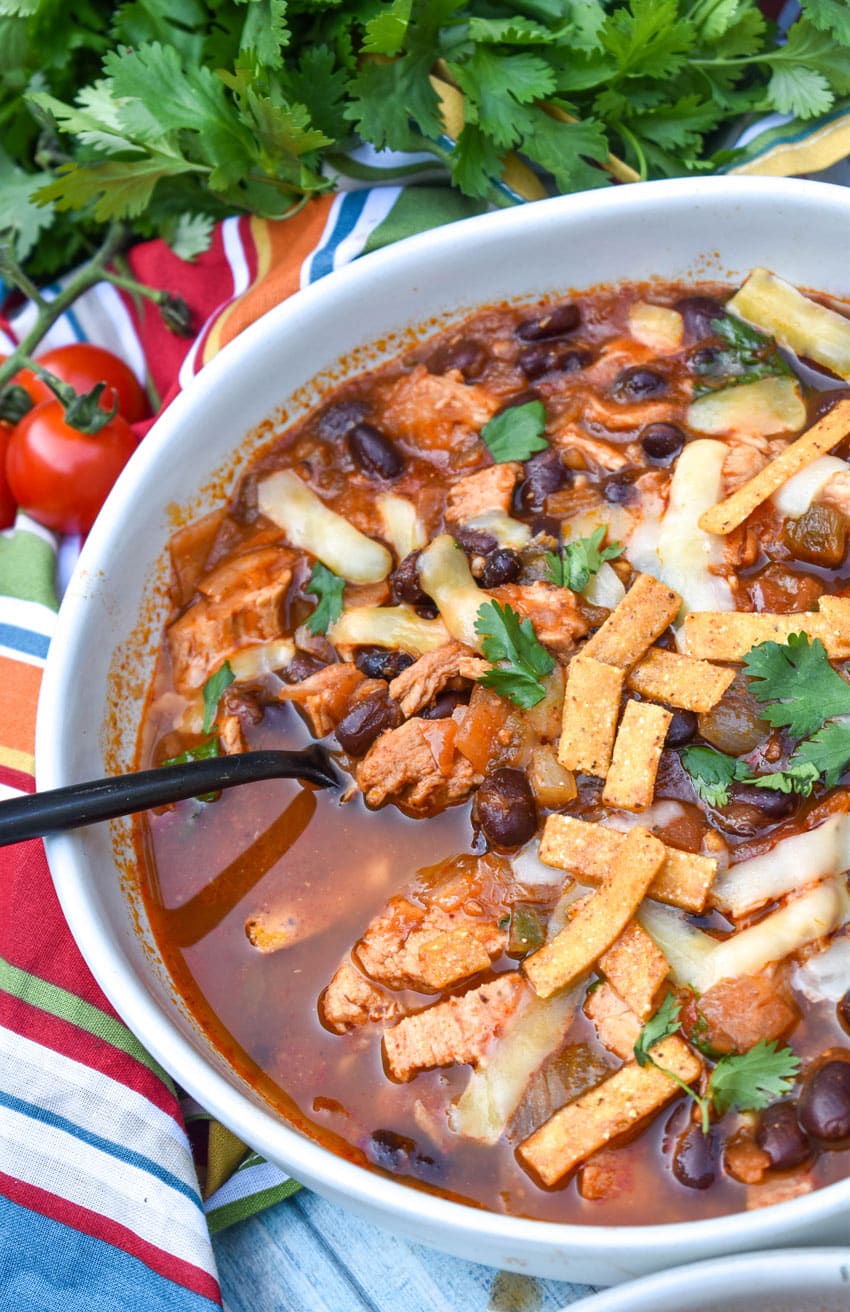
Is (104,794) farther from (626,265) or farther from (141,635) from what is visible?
(626,265)

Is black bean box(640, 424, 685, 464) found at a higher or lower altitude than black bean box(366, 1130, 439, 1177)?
higher

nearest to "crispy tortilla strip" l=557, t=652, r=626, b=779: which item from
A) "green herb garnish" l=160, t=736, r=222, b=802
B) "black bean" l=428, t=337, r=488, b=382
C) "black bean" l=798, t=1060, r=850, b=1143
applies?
"black bean" l=798, t=1060, r=850, b=1143

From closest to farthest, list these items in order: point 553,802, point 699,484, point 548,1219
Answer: point 548,1219 < point 553,802 < point 699,484

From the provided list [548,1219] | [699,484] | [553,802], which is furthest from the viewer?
[699,484]

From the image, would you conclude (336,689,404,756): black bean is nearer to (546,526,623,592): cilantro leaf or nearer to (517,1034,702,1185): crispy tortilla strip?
(546,526,623,592): cilantro leaf

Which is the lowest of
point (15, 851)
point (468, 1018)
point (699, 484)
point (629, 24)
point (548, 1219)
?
point (548, 1219)

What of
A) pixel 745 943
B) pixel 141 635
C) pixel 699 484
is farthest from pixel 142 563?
pixel 745 943

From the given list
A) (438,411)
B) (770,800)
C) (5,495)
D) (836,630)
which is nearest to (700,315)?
(438,411)

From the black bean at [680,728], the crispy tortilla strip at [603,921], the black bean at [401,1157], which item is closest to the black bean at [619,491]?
the black bean at [680,728]
